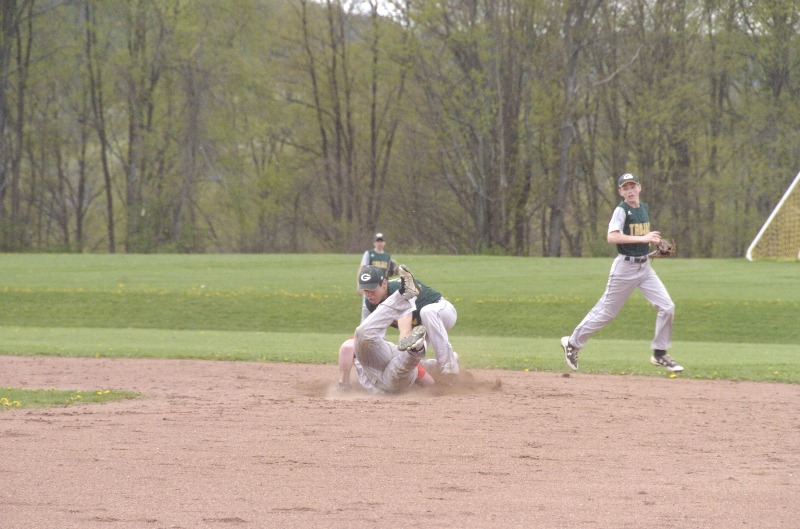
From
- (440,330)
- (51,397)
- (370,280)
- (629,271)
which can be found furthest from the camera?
(629,271)

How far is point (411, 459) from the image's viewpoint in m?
6.94

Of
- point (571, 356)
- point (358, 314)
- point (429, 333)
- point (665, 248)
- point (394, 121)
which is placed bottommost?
point (358, 314)

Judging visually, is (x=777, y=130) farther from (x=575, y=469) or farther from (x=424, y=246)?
(x=575, y=469)

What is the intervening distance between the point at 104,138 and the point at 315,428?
49.6m

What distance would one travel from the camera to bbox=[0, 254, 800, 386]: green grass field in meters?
15.7

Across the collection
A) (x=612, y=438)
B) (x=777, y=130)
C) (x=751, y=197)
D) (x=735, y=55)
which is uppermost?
(x=735, y=55)

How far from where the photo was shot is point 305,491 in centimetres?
600

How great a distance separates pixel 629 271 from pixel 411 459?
580 centimetres

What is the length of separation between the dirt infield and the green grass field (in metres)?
3.13

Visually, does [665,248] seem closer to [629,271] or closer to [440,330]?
[629,271]

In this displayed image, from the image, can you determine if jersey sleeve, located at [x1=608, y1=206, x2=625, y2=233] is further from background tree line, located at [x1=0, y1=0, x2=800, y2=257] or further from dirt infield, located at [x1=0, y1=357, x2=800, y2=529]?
background tree line, located at [x1=0, y1=0, x2=800, y2=257]

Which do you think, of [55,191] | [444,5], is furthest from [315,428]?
[55,191]

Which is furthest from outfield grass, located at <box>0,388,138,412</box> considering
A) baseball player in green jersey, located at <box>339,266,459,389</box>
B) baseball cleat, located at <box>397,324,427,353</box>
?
baseball cleat, located at <box>397,324,427,353</box>

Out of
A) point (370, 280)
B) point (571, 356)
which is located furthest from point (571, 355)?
point (370, 280)
